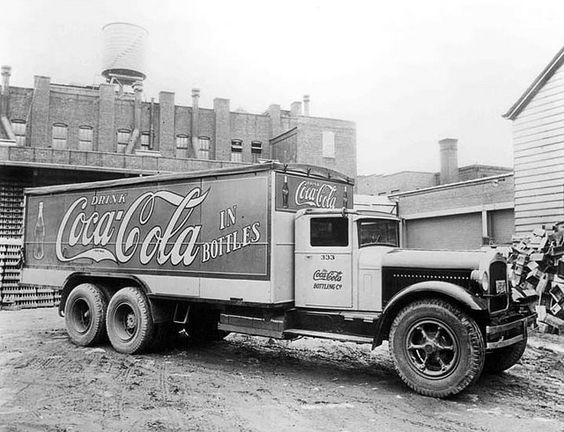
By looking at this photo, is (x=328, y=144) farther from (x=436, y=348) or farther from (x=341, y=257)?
(x=436, y=348)

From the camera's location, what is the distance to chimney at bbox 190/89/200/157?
122ft

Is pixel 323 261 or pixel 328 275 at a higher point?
pixel 323 261

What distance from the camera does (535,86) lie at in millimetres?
13242

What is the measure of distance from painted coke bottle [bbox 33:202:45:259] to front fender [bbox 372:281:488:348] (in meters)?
7.24

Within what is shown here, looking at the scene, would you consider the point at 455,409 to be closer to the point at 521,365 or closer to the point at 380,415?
the point at 380,415

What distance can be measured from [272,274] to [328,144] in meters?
33.0

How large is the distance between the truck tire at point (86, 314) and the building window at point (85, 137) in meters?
27.0

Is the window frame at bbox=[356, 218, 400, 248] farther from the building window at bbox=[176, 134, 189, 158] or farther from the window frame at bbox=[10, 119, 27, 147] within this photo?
the window frame at bbox=[10, 119, 27, 147]

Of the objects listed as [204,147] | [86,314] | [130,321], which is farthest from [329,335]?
[204,147]

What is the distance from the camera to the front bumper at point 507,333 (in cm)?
606

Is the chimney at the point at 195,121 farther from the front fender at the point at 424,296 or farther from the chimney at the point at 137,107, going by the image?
the front fender at the point at 424,296

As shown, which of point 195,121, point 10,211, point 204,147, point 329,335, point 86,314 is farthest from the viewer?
point 204,147

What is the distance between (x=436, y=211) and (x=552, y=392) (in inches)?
654

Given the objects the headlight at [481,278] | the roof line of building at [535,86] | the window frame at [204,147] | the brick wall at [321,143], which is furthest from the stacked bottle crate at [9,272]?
the brick wall at [321,143]
